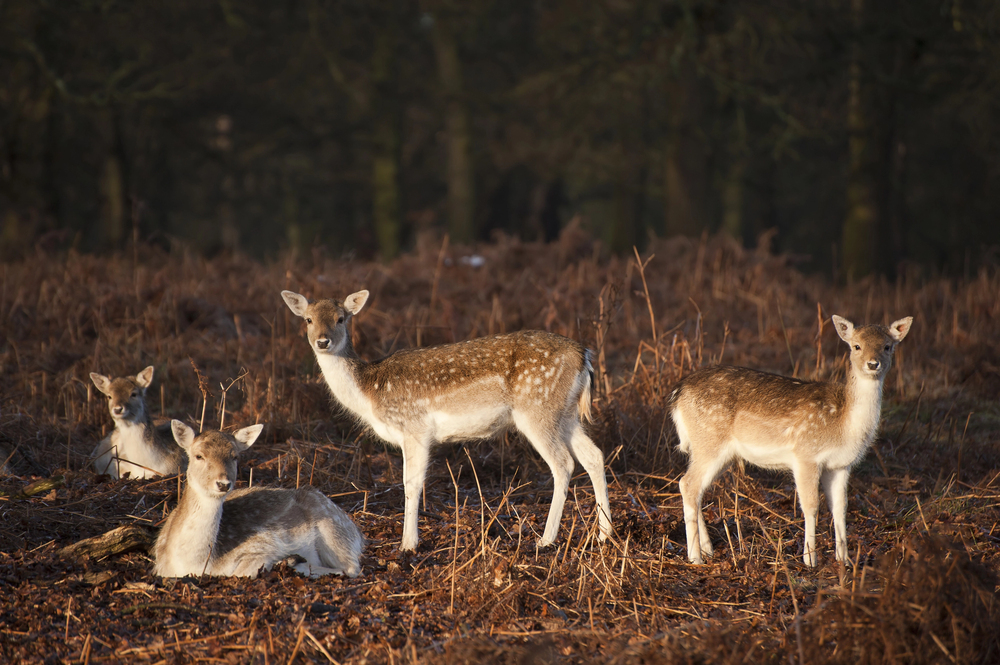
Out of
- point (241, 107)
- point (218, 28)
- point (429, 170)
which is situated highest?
point (218, 28)

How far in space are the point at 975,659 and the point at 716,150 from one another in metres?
20.1

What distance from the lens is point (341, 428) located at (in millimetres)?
7902

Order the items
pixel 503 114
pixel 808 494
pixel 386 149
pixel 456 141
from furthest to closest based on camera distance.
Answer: pixel 386 149, pixel 456 141, pixel 503 114, pixel 808 494

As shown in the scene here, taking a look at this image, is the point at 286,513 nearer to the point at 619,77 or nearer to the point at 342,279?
the point at 342,279

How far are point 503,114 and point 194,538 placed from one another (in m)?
20.3

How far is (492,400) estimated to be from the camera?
6.13 meters

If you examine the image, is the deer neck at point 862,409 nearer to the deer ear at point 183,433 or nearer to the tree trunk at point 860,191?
the deer ear at point 183,433

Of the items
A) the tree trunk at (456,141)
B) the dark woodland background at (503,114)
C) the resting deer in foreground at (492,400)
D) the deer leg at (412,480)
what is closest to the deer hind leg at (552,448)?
the resting deer in foreground at (492,400)

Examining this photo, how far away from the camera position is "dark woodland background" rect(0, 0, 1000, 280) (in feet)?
57.6

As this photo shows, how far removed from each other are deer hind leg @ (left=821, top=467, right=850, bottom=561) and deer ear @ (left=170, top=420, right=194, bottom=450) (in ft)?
12.4

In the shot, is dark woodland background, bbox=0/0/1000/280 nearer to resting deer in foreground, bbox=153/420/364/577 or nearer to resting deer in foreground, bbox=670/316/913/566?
resting deer in foreground, bbox=153/420/364/577

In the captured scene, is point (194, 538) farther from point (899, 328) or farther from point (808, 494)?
point (899, 328)

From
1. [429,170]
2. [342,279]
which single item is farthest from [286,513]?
[429,170]

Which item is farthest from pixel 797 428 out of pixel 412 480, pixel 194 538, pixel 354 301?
pixel 194 538
